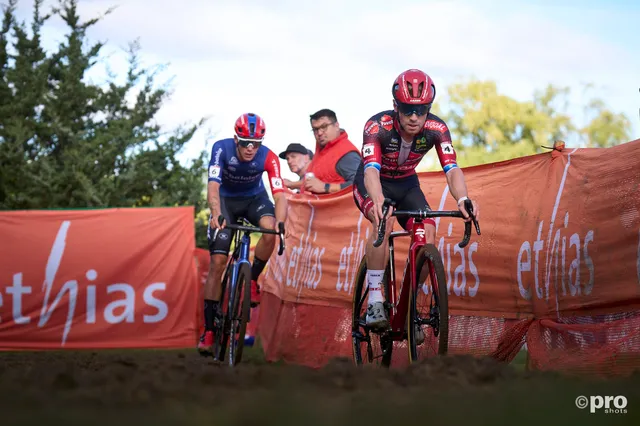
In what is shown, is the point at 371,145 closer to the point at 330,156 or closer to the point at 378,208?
the point at 378,208

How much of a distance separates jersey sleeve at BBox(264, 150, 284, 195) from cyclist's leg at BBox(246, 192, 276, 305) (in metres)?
0.19

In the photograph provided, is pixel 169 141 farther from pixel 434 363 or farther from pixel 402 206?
pixel 434 363

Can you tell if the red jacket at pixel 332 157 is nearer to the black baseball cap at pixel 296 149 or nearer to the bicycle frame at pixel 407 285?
the black baseball cap at pixel 296 149

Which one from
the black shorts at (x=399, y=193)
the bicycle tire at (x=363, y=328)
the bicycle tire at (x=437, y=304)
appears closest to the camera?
the bicycle tire at (x=437, y=304)

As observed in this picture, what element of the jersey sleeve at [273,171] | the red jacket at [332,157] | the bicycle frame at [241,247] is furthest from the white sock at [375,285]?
the red jacket at [332,157]

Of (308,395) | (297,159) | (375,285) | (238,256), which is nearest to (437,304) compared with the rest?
(375,285)

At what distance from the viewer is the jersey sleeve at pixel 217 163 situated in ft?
30.0

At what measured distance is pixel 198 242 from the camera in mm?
20156

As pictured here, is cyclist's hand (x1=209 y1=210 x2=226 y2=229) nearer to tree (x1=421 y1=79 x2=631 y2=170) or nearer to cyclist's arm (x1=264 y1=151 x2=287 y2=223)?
cyclist's arm (x1=264 y1=151 x2=287 y2=223)

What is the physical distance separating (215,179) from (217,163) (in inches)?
10.1

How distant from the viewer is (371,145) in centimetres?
652

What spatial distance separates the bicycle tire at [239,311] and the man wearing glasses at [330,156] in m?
3.15

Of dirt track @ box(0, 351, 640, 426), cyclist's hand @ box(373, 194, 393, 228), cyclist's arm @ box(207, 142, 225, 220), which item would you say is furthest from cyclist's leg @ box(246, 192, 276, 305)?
dirt track @ box(0, 351, 640, 426)

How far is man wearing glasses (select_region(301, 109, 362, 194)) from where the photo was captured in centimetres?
1159
